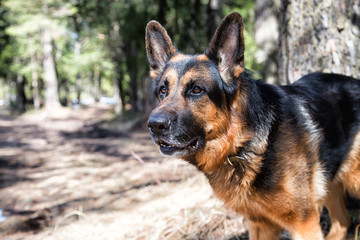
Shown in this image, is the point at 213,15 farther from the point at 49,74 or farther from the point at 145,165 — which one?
the point at 49,74

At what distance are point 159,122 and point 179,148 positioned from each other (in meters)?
0.36

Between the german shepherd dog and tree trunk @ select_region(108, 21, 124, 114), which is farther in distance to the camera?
tree trunk @ select_region(108, 21, 124, 114)

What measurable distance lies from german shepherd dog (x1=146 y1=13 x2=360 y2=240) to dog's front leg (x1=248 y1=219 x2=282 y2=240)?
0.05 ft

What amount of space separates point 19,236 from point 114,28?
1886cm

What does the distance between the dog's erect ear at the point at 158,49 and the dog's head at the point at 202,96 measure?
0.39 metres

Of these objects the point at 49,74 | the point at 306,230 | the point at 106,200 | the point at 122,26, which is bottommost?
the point at 106,200

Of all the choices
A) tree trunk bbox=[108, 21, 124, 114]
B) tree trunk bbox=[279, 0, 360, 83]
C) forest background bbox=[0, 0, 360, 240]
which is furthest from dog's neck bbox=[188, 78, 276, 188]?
tree trunk bbox=[108, 21, 124, 114]

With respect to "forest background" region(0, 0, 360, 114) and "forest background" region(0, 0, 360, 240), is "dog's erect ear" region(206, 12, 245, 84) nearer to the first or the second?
"forest background" region(0, 0, 360, 240)

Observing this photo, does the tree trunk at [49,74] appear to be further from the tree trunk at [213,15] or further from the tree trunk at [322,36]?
the tree trunk at [322,36]

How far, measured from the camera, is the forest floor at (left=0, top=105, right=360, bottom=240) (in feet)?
13.8

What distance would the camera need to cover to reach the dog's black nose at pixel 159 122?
8.23 feet

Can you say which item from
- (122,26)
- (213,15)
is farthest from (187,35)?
(122,26)

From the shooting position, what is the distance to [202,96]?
9.14 feet

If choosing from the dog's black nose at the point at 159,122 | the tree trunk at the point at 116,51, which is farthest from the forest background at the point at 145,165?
the tree trunk at the point at 116,51
